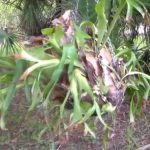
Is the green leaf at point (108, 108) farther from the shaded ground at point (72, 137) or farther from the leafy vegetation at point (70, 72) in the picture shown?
the shaded ground at point (72, 137)

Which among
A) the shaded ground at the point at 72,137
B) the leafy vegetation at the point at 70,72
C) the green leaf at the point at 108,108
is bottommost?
the shaded ground at the point at 72,137

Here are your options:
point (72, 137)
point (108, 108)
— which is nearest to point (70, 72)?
point (108, 108)

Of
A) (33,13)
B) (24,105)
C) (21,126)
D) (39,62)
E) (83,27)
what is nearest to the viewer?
(39,62)

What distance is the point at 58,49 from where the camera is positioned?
3.37ft

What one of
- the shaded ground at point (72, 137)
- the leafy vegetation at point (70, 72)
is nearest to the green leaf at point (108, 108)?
the leafy vegetation at point (70, 72)

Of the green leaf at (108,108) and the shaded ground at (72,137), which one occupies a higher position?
the green leaf at (108,108)

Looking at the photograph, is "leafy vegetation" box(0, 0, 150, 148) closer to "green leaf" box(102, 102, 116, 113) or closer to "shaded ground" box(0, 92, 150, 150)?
"green leaf" box(102, 102, 116, 113)

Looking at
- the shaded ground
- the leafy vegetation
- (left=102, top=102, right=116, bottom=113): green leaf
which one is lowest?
the shaded ground

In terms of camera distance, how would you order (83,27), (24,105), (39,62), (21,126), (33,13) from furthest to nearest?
(24,105)
(21,126)
(33,13)
(83,27)
(39,62)

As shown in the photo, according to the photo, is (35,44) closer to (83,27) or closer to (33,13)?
(83,27)

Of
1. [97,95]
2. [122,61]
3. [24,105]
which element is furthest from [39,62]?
[24,105]

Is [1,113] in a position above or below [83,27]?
below

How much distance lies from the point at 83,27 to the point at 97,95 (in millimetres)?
208

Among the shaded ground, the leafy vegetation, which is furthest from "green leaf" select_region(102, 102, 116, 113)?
the shaded ground
